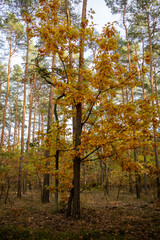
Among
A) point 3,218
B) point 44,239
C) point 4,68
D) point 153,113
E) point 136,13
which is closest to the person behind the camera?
point 44,239

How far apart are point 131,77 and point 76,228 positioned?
5.02 metres

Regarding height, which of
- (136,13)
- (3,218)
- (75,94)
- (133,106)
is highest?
(136,13)

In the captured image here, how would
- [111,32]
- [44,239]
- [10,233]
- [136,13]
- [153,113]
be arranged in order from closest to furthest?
1. [44,239]
2. [10,233]
3. [153,113]
4. [111,32]
5. [136,13]

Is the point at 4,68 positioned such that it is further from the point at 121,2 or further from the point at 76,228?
the point at 76,228

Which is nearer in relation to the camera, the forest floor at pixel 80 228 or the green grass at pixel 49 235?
the green grass at pixel 49 235

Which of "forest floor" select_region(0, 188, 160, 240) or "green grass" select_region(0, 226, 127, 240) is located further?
"forest floor" select_region(0, 188, 160, 240)

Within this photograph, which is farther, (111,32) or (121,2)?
(121,2)

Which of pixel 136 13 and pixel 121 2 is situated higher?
pixel 121 2

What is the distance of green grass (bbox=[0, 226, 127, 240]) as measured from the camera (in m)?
4.37

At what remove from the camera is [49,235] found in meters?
4.53

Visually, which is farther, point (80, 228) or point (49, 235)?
point (80, 228)

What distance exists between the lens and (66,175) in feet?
21.7

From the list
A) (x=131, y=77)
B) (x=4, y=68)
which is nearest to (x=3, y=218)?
(x=131, y=77)

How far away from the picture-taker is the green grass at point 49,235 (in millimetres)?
4373
